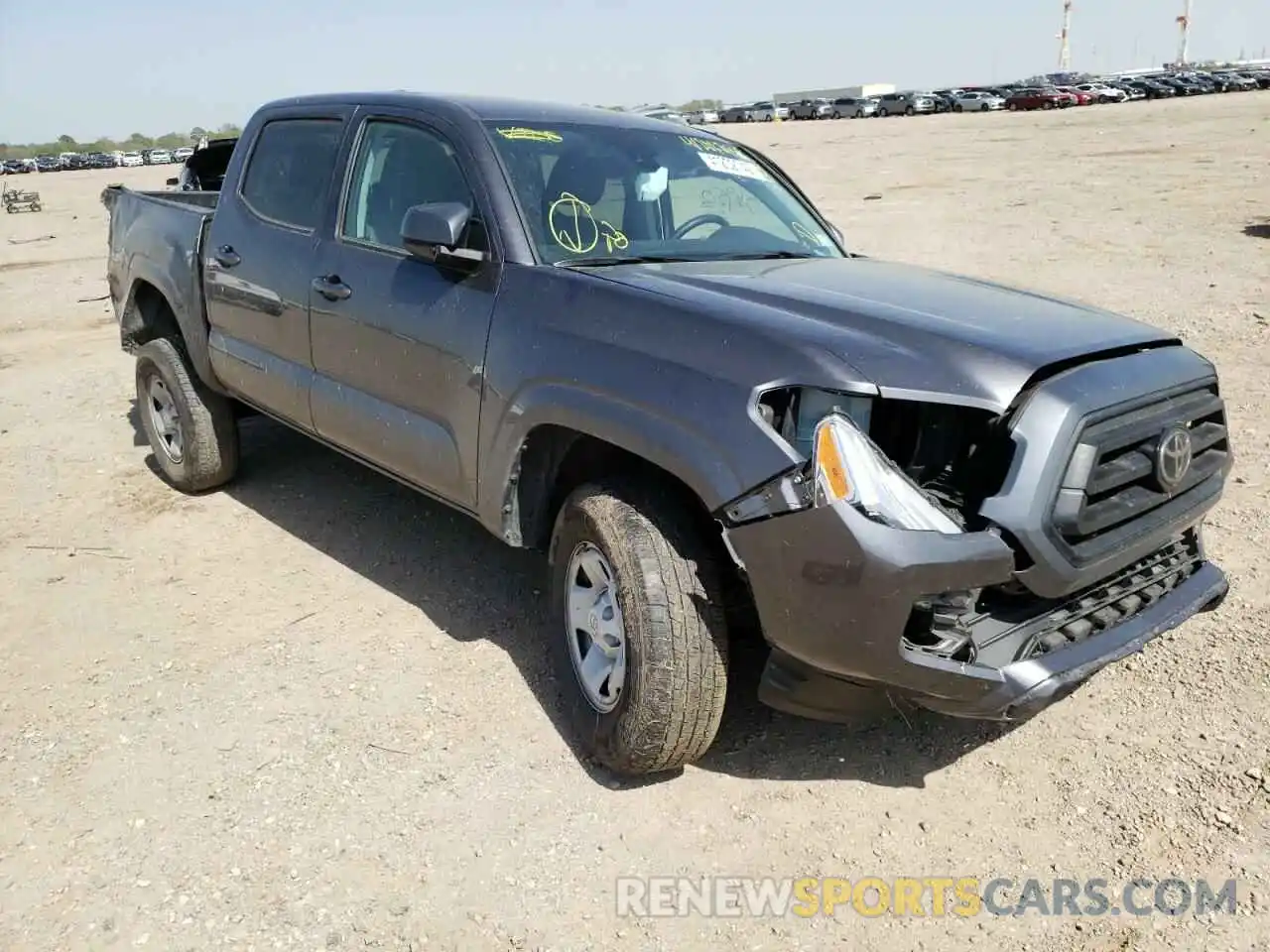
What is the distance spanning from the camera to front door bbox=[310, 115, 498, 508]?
3498mm

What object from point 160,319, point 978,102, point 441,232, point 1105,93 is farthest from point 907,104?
point 441,232

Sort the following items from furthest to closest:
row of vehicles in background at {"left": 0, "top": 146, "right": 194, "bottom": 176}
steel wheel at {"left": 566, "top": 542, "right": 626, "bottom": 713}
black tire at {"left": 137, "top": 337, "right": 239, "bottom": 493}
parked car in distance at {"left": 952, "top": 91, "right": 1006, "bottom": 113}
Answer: row of vehicles in background at {"left": 0, "top": 146, "right": 194, "bottom": 176} < parked car in distance at {"left": 952, "top": 91, "right": 1006, "bottom": 113} < black tire at {"left": 137, "top": 337, "right": 239, "bottom": 493} < steel wheel at {"left": 566, "top": 542, "right": 626, "bottom": 713}

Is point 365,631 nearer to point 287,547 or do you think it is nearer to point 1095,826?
point 287,547

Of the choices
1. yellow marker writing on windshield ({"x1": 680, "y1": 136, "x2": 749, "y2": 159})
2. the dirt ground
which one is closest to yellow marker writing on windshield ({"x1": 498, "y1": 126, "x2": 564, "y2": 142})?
yellow marker writing on windshield ({"x1": 680, "y1": 136, "x2": 749, "y2": 159})

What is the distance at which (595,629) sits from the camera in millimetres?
3172

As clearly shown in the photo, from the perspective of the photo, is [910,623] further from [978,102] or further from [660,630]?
[978,102]

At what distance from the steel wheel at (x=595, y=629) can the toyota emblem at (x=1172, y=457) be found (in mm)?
1489

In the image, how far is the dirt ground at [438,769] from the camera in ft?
8.70

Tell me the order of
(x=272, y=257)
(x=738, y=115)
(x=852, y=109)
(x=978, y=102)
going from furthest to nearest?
(x=738, y=115)
(x=852, y=109)
(x=978, y=102)
(x=272, y=257)

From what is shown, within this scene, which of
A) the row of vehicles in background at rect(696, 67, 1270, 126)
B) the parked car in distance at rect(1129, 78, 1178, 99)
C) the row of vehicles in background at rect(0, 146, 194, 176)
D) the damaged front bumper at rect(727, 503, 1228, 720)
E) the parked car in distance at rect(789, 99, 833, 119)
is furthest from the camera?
the row of vehicles in background at rect(0, 146, 194, 176)

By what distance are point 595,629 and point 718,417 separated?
0.90 meters

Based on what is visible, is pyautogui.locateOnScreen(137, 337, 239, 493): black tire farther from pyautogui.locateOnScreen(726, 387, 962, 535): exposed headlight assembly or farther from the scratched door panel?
pyautogui.locateOnScreen(726, 387, 962, 535): exposed headlight assembly

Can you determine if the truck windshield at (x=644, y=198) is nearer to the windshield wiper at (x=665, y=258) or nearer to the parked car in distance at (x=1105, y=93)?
the windshield wiper at (x=665, y=258)

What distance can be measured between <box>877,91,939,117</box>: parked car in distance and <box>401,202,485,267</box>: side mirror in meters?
60.1
